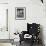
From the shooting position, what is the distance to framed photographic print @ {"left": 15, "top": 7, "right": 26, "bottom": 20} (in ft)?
19.4

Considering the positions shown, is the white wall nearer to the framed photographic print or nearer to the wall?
the wall

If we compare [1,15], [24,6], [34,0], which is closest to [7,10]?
[1,15]

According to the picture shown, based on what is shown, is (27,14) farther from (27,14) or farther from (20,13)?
(20,13)

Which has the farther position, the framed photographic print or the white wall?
the framed photographic print

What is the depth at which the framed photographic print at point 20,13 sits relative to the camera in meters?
5.92

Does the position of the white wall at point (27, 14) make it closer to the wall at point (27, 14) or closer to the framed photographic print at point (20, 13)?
the wall at point (27, 14)

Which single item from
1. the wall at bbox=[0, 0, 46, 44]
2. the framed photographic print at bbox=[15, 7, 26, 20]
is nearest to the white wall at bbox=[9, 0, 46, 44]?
the wall at bbox=[0, 0, 46, 44]

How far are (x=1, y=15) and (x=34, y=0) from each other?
196 centimetres

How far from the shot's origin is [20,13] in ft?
19.5

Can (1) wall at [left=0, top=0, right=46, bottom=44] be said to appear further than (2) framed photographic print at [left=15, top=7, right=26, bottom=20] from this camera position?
No

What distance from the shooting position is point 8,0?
5922 millimetres

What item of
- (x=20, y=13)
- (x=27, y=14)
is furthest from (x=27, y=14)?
(x=20, y=13)

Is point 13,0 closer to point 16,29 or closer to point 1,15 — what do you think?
point 1,15

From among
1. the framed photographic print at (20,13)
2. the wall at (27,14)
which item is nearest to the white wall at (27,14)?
the wall at (27,14)
